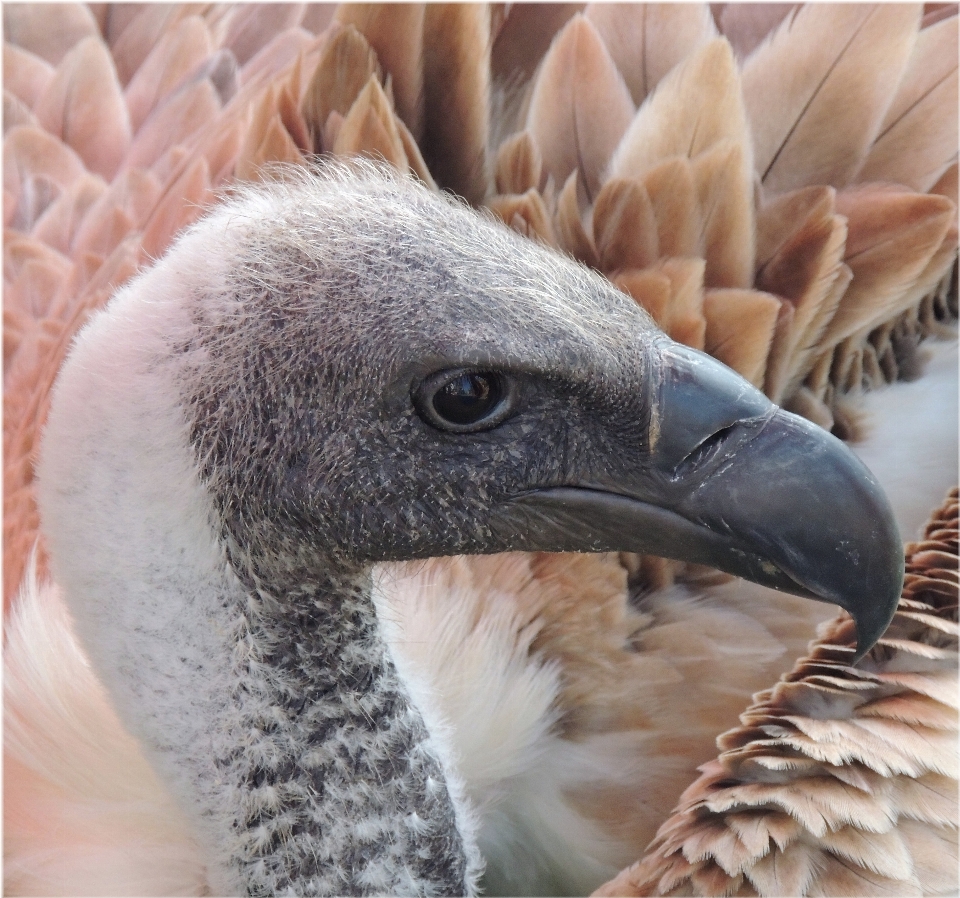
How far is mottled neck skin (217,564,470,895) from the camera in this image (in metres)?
1.44

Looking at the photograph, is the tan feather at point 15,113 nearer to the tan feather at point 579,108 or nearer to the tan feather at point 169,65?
the tan feather at point 169,65

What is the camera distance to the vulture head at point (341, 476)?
129 centimetres

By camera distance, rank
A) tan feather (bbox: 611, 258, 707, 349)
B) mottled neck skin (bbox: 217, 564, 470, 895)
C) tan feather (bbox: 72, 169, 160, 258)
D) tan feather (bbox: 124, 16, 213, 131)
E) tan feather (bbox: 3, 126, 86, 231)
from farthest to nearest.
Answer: tan feather (bbox: 124, 16, 213, 131)
tan feather (bbox: 3, 126, 86, 231)
tan feather (bbox: 72, 169, 160, 258)
tan feather (bbox: 611, 258, 707, 349)
mottled neck skin (bbox: 217, 564, 470, 895)

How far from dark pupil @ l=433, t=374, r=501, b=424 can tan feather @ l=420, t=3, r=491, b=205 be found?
74cm

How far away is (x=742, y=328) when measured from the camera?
1.84 metres

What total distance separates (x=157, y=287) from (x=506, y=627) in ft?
2.62

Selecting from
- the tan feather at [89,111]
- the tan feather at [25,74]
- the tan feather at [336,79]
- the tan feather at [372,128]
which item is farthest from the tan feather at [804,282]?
the tan feather at [25,74]

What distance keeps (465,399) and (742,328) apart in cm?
70

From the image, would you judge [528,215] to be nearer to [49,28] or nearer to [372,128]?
[372,128]

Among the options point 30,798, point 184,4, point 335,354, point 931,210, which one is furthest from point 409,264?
point 184,4

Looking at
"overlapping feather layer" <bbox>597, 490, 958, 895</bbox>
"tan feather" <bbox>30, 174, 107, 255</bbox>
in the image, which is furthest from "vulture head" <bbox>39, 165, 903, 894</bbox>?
"tan feather" <bbox>30, 174, 107, 255</bbox>

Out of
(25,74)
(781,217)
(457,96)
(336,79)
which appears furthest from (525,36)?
(25,74)

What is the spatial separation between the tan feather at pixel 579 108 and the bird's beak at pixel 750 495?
74cm

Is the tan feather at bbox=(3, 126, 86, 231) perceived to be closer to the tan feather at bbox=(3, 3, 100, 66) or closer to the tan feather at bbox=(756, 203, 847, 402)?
the tan feather at bbox=(3, 3, 100, 66)
